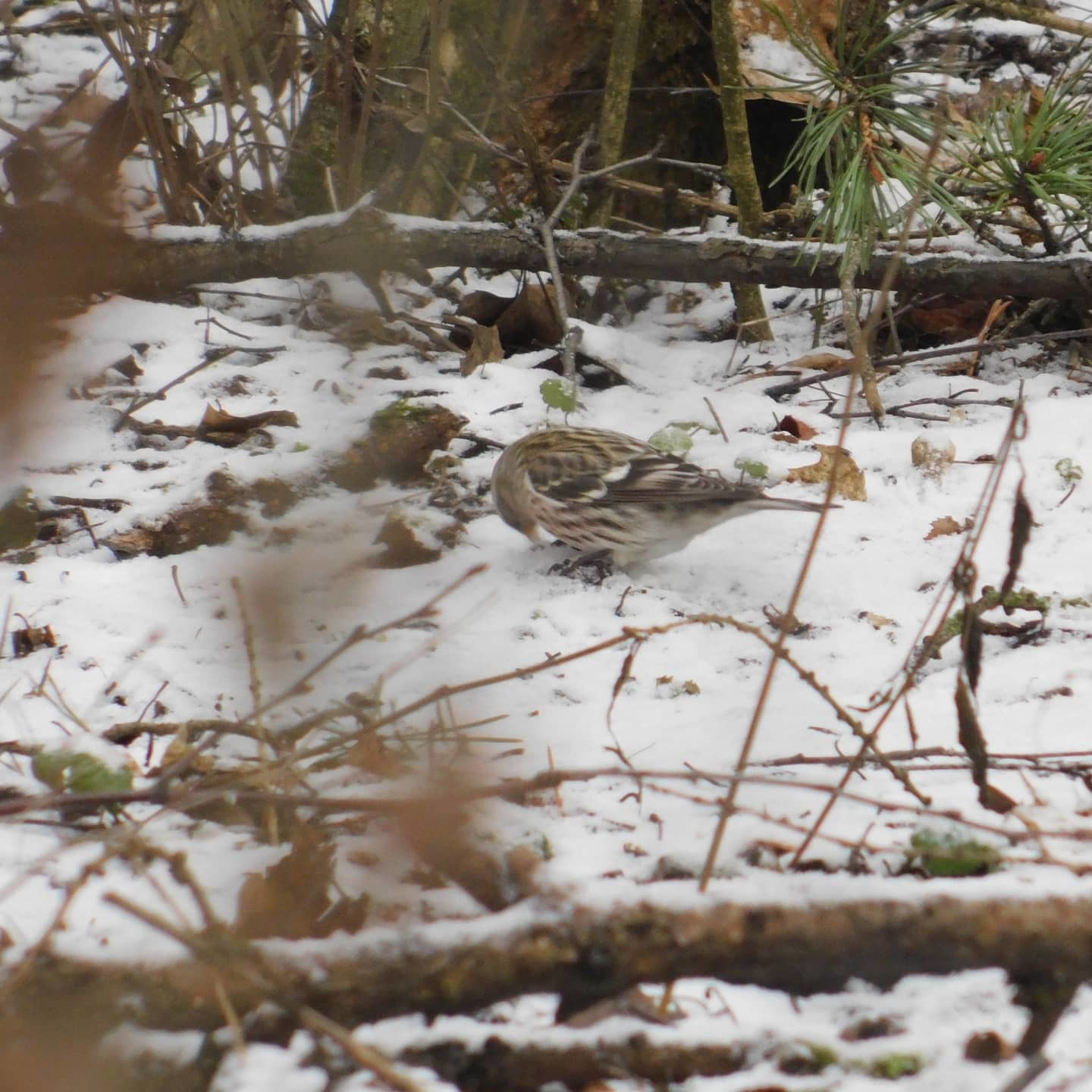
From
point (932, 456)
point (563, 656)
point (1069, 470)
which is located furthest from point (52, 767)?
point (1069, 470)

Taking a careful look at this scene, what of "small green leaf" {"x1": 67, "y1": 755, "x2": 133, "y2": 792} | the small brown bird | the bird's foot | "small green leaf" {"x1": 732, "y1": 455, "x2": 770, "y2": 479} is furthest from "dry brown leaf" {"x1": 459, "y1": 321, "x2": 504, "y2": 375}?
"small green leaf" {"x1": 67, "y1": 755, "x2": 133, "y2": 792}

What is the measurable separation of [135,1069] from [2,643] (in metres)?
1.61

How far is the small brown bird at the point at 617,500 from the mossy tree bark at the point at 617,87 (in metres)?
1.79

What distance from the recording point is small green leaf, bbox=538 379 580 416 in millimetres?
4551

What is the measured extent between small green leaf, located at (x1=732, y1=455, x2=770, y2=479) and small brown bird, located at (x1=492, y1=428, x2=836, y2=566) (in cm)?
10

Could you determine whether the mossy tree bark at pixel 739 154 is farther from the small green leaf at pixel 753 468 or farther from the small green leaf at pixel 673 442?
the small green leaf at pixel 753 468

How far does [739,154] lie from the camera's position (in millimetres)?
5121

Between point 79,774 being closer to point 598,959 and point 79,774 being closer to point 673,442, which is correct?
point 598,959

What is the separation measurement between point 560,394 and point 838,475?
3.86ft

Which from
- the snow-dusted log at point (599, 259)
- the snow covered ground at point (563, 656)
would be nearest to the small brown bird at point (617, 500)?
the snow covered ground at point (563, 656)

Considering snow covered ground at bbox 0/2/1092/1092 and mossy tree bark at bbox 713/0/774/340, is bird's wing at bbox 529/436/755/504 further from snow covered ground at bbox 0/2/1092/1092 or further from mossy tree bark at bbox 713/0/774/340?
mossy tree bark at bbox 713/0/774/340

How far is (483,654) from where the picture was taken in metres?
3.08

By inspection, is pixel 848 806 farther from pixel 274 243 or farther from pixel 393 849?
pixel 274 243

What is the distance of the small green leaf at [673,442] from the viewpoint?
14.3 feet
